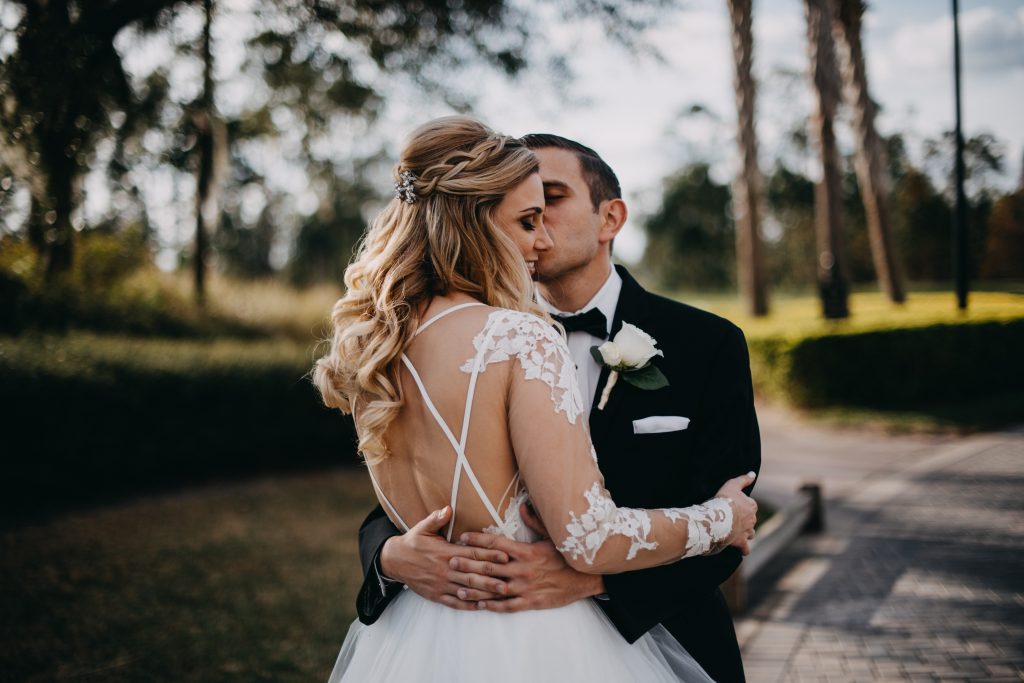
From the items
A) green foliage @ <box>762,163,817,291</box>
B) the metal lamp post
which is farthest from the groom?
green foliage @ <box>762,163,817,291</box>

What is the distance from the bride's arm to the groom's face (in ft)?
2.46

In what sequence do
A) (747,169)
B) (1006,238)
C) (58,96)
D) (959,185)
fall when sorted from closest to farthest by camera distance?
(58,96) < (1006,238) < (959,185) < (747,169)

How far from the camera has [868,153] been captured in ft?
50.9

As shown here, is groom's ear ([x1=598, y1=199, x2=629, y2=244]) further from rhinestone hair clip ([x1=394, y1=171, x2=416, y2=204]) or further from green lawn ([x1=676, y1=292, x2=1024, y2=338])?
green lawn ([x1=676, y1=292, x2=1024, y2=338])

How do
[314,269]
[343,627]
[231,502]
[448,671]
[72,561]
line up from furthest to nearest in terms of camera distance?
[314,269] → [231,502] → [72,561] → [343,627] → [448,671]

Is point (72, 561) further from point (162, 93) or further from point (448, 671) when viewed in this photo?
point (448, 671)

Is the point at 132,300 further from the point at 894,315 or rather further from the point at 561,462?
the point at 894,315

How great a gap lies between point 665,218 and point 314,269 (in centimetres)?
2103

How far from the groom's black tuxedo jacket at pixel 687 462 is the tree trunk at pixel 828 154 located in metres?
12.9

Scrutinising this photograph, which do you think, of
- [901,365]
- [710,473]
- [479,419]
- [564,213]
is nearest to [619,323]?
[564,213]

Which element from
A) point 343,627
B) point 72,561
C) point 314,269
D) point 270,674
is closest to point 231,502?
point 72,561

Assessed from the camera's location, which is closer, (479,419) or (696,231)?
(479,419)

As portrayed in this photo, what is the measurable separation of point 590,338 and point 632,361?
398 mm

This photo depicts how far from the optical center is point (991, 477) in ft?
27.2
